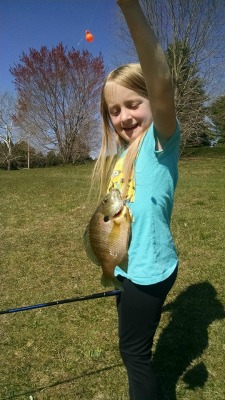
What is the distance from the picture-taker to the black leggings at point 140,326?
1941mm

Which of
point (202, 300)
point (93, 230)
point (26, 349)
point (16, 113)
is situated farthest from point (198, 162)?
point (93, 230)

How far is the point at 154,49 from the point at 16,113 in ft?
85.3

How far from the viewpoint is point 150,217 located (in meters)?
1.89

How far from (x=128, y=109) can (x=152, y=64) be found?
487 millimetres

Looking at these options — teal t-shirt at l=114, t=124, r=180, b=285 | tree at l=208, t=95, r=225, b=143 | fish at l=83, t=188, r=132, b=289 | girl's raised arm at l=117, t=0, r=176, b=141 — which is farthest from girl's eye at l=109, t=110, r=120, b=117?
tree at l=208, t=95, r=225, b=143

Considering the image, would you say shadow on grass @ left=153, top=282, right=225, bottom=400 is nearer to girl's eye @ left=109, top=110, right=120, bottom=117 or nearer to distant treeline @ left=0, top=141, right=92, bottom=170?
girl's eye @ left=109, top=110, right=120, bottom=117

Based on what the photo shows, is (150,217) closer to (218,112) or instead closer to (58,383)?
(58,383)

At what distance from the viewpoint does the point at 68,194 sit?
35.8 feet

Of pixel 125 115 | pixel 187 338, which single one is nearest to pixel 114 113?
pixel 125 115

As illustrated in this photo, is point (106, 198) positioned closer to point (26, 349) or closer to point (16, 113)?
point (26, 349)

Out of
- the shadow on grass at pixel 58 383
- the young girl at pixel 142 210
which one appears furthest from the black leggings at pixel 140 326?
the shadow on grass at pixel 58 383

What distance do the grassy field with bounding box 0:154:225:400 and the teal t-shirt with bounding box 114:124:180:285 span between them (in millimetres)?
1348

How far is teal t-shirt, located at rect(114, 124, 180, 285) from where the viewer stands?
6.11 feet

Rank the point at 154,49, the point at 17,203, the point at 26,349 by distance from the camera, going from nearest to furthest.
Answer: the point at 154,49, the point at 26,349, the point at 17,203
